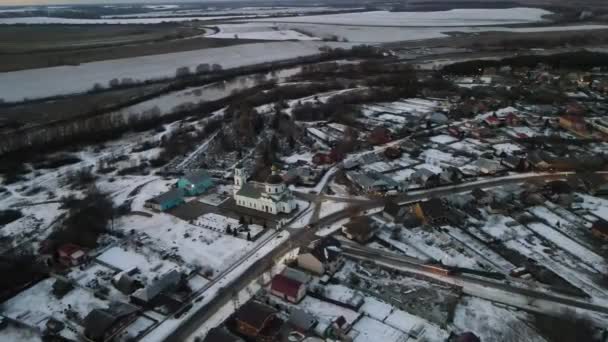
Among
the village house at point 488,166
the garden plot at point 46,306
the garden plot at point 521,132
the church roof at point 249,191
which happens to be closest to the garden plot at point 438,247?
the church roof at point 249,191

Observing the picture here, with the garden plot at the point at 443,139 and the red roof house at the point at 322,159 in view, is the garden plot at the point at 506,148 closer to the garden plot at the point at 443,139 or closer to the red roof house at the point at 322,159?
the garden plot at the point at 443,139

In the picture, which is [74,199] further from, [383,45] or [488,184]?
[383,45]

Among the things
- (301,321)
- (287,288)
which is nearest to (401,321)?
(301,321)

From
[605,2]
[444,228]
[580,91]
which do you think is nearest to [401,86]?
[580,91]

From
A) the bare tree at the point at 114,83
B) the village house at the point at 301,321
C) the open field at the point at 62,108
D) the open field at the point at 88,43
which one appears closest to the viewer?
the village house at the point at 301,321

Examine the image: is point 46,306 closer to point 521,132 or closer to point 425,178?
point 425,178

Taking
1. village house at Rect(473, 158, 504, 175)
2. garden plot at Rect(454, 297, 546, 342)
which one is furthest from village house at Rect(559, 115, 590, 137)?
garden plot at Rect(454, 297, 546, 342)
